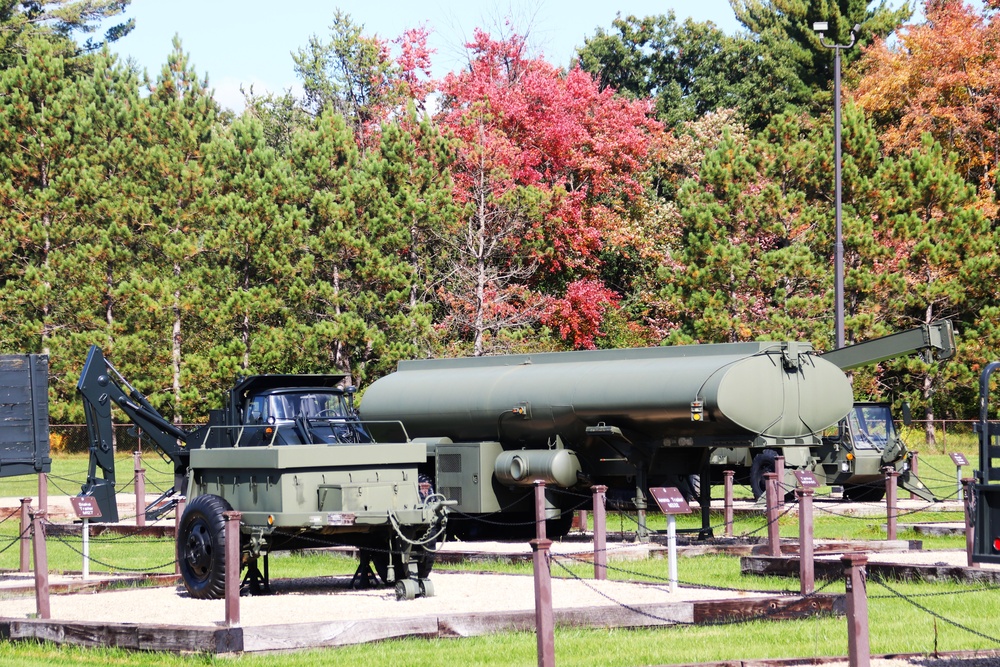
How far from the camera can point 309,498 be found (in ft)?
53.0

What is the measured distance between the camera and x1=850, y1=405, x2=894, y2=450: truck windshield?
2966 cm

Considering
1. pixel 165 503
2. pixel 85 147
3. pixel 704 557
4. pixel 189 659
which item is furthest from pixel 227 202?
pixel 189 659

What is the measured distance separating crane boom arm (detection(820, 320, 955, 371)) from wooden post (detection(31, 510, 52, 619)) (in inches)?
624

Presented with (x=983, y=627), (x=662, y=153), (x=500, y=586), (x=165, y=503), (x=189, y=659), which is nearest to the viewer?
(x=189, y=659)

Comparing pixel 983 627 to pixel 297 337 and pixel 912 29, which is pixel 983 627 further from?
pixel 912 29

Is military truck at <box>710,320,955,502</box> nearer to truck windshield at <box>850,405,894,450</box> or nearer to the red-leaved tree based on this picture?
truck windshield at <box>850,405,894,450</box>

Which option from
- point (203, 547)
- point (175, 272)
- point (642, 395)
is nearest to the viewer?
point (203, 547)

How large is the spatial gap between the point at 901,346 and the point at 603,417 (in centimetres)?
692

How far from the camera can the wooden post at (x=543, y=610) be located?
10.7m

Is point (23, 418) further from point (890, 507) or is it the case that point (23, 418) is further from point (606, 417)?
point (890, 507)

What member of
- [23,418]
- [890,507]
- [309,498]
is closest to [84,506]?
[23,418]

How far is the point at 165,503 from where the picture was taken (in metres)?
29.3

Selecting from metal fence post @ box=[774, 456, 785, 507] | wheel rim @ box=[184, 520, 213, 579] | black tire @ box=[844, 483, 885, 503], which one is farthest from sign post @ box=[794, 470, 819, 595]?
black tire @ box=[844, 483, 885, 503]

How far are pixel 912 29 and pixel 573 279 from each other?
14912 mm
